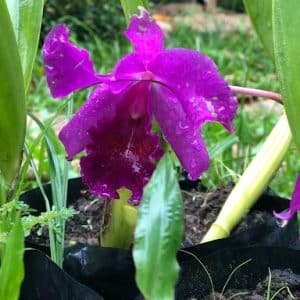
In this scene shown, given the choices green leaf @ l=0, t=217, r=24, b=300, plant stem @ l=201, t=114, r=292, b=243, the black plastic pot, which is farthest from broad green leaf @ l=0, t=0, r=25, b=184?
plant stem @ l=201, t=114, r=292, b=243

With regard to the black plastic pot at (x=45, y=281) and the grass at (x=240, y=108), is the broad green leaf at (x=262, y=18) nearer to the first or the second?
the grass at (x=240, y=108)

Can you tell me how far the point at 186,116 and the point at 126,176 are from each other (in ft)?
0.33

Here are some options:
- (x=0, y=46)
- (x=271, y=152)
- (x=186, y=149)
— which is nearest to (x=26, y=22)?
(x=0, y=46)

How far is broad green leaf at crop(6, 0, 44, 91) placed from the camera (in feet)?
2.60

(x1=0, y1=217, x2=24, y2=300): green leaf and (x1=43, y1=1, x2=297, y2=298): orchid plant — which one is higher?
(x1=43, y1=1, x2=297, y2=298): orchid plant

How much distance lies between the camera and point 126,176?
0.73m

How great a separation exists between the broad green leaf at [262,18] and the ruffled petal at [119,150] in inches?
6.7

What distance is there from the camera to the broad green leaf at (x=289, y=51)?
24.3 inches

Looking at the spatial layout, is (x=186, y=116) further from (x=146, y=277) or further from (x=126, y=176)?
(x=146, y=277)

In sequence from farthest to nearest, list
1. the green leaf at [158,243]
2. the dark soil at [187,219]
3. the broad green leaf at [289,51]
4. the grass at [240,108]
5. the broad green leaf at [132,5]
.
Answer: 1. the grass at [240,108]
2. the dark soil at [187,219]
3. the broad green leaf at [132,5]
4. the broad green leaf at [289,51]
5. the green leaf at [158,243]

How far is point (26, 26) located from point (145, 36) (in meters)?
0.21

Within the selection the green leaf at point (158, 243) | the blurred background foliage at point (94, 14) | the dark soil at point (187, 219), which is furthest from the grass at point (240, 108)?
the green leaf at point (158, 243)

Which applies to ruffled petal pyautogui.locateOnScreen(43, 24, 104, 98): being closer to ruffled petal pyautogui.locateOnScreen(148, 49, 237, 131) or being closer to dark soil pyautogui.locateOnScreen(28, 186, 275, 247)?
ruffled petal pyautogui.locateOnScreen(148, 49, 237, 131)

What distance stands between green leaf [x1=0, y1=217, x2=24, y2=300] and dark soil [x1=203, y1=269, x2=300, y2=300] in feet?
1.01
